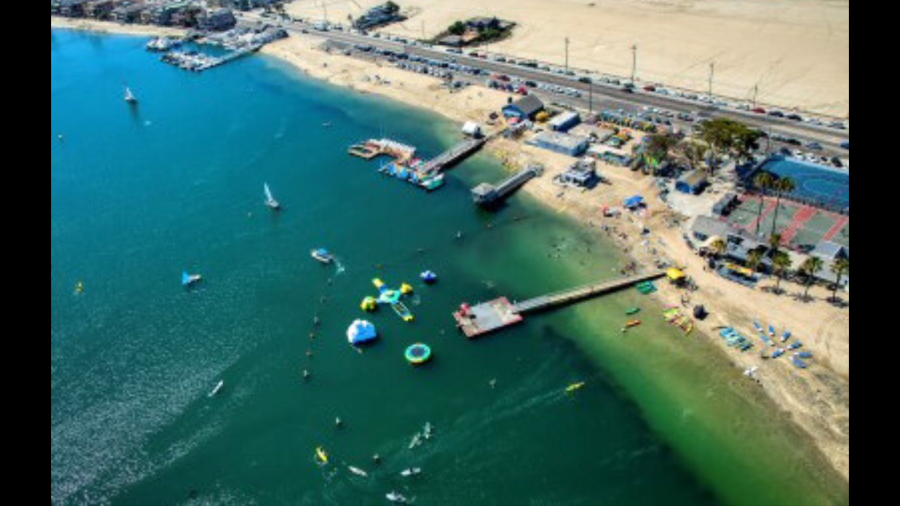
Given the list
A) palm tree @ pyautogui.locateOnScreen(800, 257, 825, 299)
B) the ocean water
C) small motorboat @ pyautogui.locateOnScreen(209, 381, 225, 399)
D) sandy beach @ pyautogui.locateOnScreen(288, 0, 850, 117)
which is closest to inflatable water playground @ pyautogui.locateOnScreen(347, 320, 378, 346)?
the ocean water

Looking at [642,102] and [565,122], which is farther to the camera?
[642,102]

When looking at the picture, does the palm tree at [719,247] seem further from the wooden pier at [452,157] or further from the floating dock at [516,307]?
the wooden pier at [452,157]

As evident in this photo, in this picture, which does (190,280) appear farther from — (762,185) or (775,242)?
(762,185)

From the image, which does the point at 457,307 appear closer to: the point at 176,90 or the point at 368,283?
the point at 368,283

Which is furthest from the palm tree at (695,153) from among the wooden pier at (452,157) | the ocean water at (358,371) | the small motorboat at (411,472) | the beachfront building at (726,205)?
the small motorboat at (411,472)

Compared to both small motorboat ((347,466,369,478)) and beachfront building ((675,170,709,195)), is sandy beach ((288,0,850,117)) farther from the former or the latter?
small motorboat ((347,466,369,478))

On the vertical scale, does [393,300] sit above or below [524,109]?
below

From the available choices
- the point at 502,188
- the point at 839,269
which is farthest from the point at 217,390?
the point at 839,269
